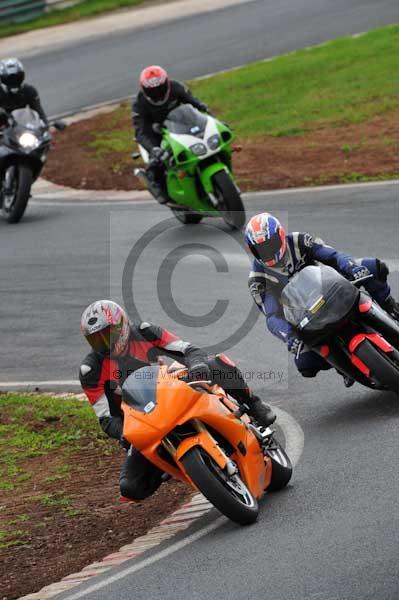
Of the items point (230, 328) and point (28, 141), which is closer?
point (230, 328)

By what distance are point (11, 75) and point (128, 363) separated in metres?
10.5

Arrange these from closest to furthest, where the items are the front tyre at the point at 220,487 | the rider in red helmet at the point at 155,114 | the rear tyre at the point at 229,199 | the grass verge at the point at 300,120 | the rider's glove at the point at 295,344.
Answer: the front tyre at the point at 220,487
the rider's glove at the point at 295,344
the rear tyre at the point at 229,199
the rider in red helmet at the point at 155,114
the grass verge at the point at 300,120

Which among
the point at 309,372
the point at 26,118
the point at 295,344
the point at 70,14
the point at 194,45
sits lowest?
the point at 70,14

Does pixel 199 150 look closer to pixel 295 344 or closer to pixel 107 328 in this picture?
pixel 295 344

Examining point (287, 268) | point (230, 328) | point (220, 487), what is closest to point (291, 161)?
point (230, 328)

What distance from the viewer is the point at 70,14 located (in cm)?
3319

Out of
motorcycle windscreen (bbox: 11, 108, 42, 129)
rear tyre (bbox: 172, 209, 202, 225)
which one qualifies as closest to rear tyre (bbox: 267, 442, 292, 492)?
rear tyre (bbox: 172, 209, 202, 225)

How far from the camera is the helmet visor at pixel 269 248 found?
9.95m

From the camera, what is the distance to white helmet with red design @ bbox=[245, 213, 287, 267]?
32.6 ft

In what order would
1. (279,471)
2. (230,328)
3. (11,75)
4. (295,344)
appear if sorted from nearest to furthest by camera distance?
(279,471), (295,344), (230,328), (11,75)

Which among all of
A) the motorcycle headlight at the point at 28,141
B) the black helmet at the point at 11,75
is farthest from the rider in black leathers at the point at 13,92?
the motorcycle headlight at the point at 28,141

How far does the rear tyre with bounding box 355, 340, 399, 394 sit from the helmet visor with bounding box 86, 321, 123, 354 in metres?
1.74

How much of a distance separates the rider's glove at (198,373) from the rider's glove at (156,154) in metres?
9.03

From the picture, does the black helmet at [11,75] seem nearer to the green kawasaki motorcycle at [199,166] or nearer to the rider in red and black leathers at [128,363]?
the green kawasaki motorcycle at [199,166]
